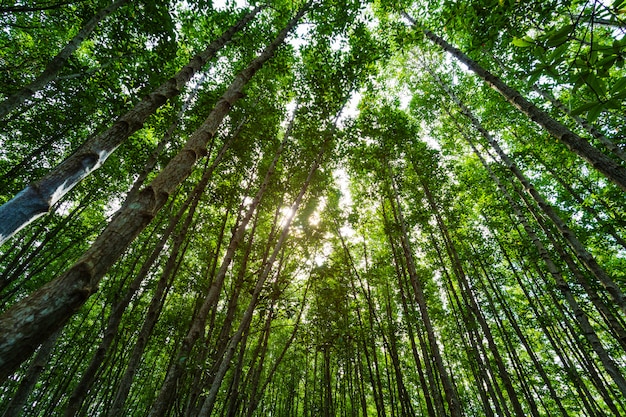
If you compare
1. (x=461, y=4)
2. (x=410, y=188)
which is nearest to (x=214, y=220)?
(x=410, y=188)

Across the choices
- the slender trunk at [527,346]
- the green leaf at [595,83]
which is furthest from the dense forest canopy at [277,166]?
the slender trunk at [527,346]

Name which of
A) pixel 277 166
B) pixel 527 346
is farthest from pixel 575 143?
pixel 527 346

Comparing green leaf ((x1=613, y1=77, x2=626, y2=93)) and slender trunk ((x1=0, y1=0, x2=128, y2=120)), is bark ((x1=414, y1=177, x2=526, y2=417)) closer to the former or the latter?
green leaf ((x1=613, y1=77, x2=626, y2=93))

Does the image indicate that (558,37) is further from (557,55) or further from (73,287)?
(73,287)

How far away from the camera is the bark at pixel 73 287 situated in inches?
37.6

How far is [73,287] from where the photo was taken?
1.16 metres

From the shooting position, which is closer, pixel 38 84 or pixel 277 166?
pixel 38 84

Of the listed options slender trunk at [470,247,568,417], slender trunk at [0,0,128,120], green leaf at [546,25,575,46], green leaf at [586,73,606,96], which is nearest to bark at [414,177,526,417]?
slender trunk at [470,247,568,417]

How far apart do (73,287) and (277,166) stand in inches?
345

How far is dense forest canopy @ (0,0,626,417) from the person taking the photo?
1.80 meters

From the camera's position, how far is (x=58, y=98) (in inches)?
289

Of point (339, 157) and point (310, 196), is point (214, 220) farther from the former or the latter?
point (339, 157)

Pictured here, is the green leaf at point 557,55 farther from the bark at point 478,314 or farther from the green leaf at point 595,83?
the bark at point 478,314

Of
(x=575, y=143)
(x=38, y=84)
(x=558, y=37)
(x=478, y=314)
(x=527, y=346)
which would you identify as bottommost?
(x=558, y=37)
